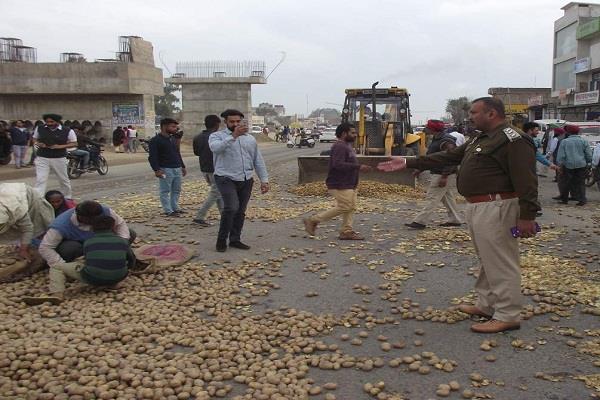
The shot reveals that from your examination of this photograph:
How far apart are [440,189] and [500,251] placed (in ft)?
13.1

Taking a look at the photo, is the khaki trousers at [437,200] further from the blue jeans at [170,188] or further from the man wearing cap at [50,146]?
the man wearing cap at [50,146]

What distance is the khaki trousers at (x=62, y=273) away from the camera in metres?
4.82

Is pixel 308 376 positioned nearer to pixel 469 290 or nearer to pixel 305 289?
pixel 305 289

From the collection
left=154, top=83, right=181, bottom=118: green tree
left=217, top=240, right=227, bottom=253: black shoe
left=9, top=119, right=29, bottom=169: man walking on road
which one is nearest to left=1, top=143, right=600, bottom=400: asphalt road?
left=217, top=240, right=227, bottom=253: black shoe

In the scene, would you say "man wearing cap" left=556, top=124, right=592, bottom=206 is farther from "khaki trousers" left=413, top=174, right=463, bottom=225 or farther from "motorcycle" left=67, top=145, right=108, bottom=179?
"motorcycle" left=67, top=145, right=108, bottom=179

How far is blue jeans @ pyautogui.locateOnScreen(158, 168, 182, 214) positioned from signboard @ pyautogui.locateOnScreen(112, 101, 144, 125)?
19476 mm

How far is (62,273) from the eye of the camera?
487cm

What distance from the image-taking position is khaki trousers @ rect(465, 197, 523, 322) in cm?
396

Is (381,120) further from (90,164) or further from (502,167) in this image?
(502,167)

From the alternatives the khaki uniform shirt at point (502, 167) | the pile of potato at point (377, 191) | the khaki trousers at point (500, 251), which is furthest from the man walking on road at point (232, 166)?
the pile of potato at point (377, 191)

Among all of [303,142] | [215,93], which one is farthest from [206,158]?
[303,142]

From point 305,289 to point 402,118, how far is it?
1079cm

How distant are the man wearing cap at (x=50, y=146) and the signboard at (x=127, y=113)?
18.9 metres

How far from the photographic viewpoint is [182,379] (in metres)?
3.29
